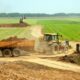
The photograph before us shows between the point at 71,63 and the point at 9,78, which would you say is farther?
the point at 71,63

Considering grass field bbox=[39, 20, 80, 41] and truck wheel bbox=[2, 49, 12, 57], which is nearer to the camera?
truck wheel bbox=[2, 49, 12, 57]

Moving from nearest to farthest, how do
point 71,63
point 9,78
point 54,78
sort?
point 9,78
point 54,78
point 71,63

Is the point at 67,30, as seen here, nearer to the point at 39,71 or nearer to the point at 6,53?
the point at 6,53

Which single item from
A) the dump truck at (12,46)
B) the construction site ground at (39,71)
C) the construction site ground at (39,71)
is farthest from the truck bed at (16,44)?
the construction site ground at (39,71)

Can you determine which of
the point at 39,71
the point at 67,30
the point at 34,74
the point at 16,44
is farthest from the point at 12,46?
the point at 67,30

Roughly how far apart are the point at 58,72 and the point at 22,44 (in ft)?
41.9

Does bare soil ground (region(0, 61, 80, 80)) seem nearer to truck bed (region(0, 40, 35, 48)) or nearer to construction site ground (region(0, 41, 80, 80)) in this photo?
construction site ground (region(0, 41, 80, 80))

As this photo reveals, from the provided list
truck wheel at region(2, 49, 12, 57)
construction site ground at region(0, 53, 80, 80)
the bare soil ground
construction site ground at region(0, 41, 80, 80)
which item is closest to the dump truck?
truck wheel at region(2, 49, 12, 57)

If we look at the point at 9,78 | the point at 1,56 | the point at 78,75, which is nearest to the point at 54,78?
the point at 78,75

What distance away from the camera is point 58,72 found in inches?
1045

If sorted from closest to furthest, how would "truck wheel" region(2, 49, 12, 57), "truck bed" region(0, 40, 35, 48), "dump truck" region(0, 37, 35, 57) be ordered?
"truck wheel" region(2, 49, 12, 57), "dump truck" region(0, 37, 35, 57), "truck bed" region(0, 40, 35, 48)

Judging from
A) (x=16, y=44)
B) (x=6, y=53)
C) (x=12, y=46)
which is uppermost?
(x=16, y=44)

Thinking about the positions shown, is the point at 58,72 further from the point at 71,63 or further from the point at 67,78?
the point at 71,63

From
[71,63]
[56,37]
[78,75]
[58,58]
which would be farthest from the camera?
[56,37]
